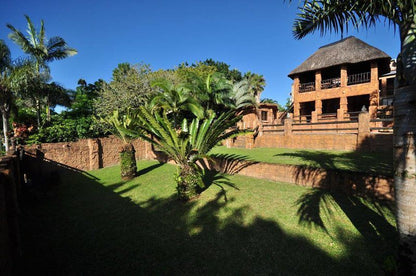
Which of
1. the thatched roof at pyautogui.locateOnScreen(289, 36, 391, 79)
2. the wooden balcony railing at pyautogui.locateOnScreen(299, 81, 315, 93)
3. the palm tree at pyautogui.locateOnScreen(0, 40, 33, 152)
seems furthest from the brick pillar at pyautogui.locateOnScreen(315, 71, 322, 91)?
the palm tree at pyautogui.locateOnScreen(0, 40, 33, 152)

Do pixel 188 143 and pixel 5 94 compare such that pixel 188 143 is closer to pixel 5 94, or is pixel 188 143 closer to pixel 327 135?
pixel 327 135

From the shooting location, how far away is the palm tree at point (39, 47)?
524 inches

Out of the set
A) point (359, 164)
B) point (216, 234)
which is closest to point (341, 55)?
point (359, 164)

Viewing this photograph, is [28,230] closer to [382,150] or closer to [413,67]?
[413,67]

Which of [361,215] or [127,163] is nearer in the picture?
[361,215]

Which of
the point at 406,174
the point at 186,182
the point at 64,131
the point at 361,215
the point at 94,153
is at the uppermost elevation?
the point at 64,131

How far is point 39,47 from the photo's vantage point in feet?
46.1

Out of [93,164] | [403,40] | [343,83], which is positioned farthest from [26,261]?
[343,83]

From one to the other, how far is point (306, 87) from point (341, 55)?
4.06 m

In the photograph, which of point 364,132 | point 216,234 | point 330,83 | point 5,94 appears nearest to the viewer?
point 216,234

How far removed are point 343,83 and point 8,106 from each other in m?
25.5

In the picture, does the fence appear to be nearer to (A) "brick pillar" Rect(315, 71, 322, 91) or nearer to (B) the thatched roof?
(A) "brick pillar" Rect(315, 71, 322, 91)

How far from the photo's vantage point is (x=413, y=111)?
2.31 meters

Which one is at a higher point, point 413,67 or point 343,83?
point 343,83
